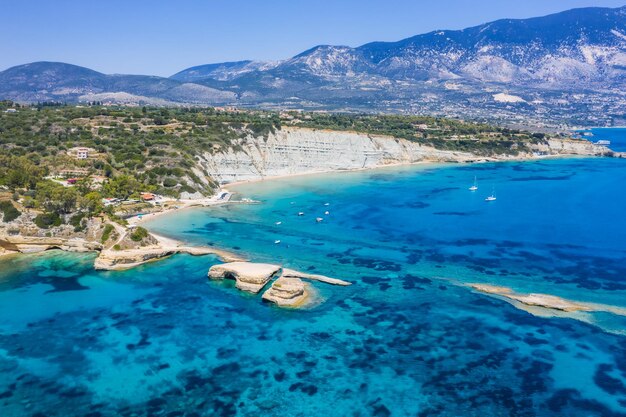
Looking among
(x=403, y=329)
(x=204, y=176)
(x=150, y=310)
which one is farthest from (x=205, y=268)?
(x=204, y=176)

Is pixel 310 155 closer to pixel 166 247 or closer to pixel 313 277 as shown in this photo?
pixel 166 247

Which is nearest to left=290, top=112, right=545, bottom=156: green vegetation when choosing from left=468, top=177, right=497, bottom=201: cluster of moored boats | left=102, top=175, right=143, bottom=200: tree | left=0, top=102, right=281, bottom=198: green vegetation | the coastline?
the coastline

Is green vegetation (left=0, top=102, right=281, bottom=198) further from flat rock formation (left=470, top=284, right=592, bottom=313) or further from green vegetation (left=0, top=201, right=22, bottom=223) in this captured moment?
flat rock formation (left=470, top=284, right=592, bottom=313)

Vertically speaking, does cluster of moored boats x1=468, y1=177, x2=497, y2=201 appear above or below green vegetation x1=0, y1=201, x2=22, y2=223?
below

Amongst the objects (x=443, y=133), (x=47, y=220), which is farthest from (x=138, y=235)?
(x=443, y=133)

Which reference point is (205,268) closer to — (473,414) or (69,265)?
(69,265)

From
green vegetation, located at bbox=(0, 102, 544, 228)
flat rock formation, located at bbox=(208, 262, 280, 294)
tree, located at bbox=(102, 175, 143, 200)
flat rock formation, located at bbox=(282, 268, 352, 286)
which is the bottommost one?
flat rock formation, located at bbox=(282, 268, 352, 286)
